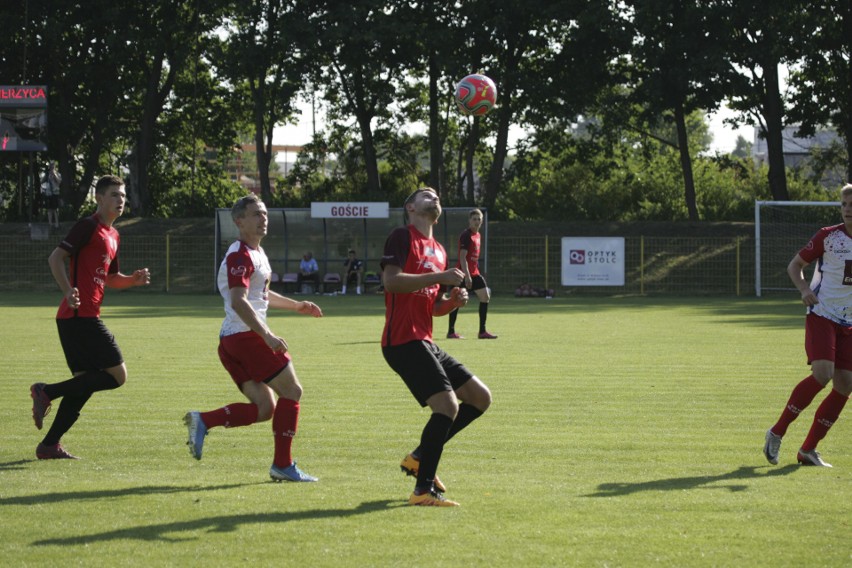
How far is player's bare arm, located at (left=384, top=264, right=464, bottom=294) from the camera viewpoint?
21.2 ft

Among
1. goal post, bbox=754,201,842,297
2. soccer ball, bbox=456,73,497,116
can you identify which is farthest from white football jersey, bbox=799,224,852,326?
goal post, bbox=754,201,842,297

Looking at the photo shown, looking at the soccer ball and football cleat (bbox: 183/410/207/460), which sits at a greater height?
the soccer ball

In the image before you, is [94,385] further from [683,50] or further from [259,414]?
[683,50]

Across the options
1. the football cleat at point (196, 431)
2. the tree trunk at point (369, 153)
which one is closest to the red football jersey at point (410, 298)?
the football cleat at point (196, 431)

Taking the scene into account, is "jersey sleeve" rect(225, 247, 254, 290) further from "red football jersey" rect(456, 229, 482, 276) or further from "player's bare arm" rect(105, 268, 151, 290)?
"red football jersey" rect(456, 229, 482, 276)

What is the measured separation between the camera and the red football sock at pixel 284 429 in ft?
23.9

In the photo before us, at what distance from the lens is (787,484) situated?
24.1 feet

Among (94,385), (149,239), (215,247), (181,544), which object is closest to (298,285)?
(215,247)

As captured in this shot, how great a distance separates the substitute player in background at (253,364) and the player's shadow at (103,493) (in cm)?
31

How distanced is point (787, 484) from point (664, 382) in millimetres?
5715

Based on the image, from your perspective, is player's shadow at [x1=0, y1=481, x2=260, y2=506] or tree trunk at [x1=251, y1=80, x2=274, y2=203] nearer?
player's shadow at [x1=0, y1=481, x2=260, y2=506]

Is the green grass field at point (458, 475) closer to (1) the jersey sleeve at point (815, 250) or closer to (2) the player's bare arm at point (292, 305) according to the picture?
(2) the player's bare arm at point (292, 305)

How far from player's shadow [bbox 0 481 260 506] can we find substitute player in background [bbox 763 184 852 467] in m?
3.80

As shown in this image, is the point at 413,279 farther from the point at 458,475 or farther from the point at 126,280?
the point at 126,280
